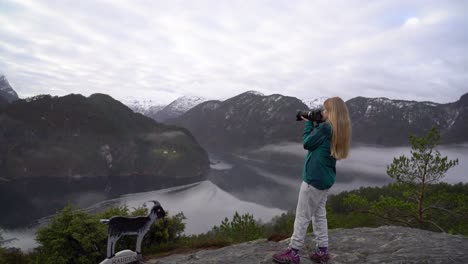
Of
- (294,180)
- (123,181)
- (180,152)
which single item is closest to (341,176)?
(294,180)

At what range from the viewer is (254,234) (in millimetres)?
Answer: 19250

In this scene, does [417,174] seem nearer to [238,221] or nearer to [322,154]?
[238,221]

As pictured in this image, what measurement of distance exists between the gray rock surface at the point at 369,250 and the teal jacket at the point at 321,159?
1.83m

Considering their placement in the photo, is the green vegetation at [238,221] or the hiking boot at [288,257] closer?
the hiking boot at [288,257]

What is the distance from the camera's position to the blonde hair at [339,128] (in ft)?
17.6

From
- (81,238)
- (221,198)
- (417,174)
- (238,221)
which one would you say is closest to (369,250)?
(81,238)

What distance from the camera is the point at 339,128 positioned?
5414 millimetres

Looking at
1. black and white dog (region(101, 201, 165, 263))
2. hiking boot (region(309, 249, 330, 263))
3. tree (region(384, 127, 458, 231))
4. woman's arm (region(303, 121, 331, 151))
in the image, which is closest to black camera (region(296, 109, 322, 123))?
woman's arm (region(303, 121, 331, 151))

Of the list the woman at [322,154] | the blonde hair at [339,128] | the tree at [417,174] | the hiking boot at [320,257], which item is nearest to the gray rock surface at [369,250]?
the hiking boot at [320,257]

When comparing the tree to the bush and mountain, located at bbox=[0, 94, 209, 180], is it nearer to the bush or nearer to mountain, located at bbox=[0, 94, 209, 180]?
the bush

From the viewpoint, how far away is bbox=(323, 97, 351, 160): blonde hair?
5379 millimetres

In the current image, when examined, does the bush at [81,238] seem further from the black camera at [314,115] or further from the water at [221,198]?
the water at [221,198]

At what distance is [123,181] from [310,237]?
16157 centimetres

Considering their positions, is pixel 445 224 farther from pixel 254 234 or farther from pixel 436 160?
pixel 254 234
